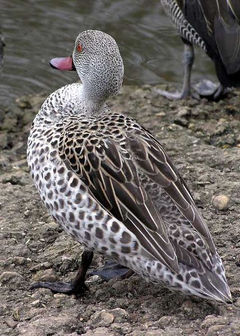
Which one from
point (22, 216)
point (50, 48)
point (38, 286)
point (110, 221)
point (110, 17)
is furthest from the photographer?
point (110, 17)

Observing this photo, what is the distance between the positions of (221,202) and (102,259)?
825mm

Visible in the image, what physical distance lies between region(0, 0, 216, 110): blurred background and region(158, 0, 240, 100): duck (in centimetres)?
94

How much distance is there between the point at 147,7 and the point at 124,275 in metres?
6.13

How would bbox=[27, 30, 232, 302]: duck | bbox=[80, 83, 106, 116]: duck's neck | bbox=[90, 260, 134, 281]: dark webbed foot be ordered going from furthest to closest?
bbox=[80, 83, 106, 116]: duck's neck
bbox=[90, 260, 134, 281]: dark webbed foot
bbox=[27, 30, 232, 302]: duck

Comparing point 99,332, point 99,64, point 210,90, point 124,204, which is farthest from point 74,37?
point 99,332

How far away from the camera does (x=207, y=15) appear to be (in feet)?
24.7

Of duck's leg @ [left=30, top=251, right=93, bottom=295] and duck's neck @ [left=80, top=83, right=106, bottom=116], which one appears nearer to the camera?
duck's leg @ [left=30, top=251, right=93, bottom=295]

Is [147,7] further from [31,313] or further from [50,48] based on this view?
[31,313]

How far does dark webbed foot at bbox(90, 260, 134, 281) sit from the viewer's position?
180 inches

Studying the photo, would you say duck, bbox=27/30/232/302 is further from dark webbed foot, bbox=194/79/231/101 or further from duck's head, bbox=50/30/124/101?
dark webbed foot, bbox=194/79/231/101

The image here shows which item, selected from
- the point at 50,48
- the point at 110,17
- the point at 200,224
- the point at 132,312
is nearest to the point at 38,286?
the point at 132,312

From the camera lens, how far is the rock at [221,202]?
5.16m

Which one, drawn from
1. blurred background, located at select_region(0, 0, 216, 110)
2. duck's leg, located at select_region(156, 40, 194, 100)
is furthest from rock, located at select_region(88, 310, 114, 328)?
blurred background, located at select_region(0, 0, 216, 110)

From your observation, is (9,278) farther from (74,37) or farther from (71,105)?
(74,37)
